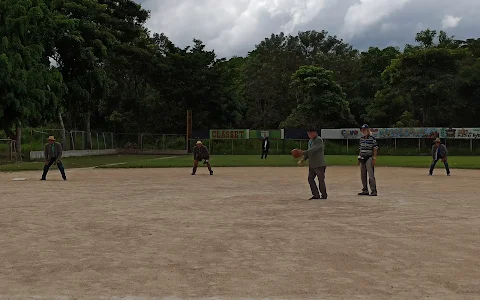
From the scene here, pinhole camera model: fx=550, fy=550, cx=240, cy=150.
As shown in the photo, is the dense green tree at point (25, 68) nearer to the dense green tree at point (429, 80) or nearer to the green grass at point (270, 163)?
the green grass at point (270, 163)

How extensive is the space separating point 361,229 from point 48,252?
503 cm

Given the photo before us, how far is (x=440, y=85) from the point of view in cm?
5353

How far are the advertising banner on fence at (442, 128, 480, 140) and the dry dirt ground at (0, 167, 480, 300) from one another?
43477 mm

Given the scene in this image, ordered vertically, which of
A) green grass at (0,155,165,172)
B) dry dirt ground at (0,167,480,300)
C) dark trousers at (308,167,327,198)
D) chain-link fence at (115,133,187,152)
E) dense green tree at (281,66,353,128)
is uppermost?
dense green tree at (281,66,353,128)

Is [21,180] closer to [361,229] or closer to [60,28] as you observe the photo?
[361,229]

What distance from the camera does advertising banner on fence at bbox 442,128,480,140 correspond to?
5488 cm

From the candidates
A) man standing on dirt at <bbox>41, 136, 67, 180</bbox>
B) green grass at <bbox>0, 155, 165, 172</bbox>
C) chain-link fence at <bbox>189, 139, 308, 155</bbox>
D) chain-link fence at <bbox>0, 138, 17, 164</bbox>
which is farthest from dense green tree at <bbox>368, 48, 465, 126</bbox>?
man standing on dirt at <bbox>41, 136, 67, 180</bbox>

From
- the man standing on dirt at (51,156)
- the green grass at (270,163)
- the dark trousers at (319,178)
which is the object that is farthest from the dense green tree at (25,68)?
the dark trousers at (319,178)

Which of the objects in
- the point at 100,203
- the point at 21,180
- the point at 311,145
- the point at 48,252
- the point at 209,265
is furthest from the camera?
the point at 21,180

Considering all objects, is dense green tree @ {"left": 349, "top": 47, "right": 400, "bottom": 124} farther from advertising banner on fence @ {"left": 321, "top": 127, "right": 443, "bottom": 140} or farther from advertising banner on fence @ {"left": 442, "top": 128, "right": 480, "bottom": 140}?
advertising banner on fence @ {"left": 442, "top": 128, "right": 480, "bottom": 140}

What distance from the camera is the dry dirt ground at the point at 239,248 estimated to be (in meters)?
5.68

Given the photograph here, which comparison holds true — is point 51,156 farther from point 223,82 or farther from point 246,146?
point 223,82

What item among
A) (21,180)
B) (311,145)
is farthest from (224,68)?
(311,145)

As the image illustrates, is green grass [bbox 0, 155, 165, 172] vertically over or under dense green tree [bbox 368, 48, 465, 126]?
under
